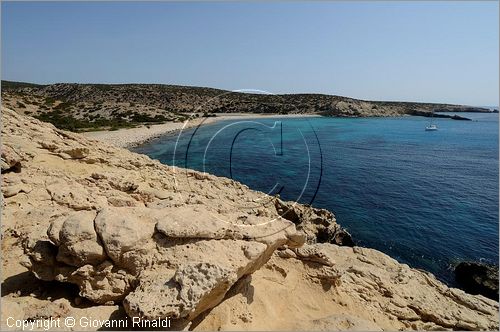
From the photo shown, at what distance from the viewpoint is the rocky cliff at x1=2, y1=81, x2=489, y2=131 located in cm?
6244

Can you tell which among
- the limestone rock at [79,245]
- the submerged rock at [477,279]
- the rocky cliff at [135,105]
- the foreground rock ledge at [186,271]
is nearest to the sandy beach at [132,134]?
the rocky cliff at [135,105]

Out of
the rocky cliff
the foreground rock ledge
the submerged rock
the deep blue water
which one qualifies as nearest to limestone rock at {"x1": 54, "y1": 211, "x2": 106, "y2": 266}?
the foreground rock ledge

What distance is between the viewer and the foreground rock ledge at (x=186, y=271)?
6172mm

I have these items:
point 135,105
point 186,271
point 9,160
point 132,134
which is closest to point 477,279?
point 186,271

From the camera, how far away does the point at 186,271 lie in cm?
590

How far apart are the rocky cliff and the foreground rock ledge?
1051 inches

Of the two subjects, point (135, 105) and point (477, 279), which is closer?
point (477, 279)

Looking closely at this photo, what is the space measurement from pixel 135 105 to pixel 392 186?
76280mm

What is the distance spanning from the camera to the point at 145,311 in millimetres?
5504

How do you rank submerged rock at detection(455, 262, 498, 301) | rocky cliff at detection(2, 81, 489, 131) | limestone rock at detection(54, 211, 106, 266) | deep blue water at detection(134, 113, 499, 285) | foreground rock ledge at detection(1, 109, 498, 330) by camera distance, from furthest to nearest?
rocky cliff at detection(2, 81, 489, 131) → deep blue water at detection(134, 113, 499, 285) → submerged rock at detection(455, 262, 498, 301) → limestone rock at detection(54, 211, 106, 266) → foreground rock ledge at detection(1, 109, 498, 330)

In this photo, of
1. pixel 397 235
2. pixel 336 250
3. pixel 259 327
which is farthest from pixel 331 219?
pixel 259 327

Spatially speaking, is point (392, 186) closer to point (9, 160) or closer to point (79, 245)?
point (9, 160)

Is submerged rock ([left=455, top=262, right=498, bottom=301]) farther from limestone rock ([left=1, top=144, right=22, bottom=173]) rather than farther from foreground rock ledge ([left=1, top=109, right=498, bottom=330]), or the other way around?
limestone rock ([left=1, top=144, right=22, bottom=173])

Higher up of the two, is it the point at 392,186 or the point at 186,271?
the point at 186,271
